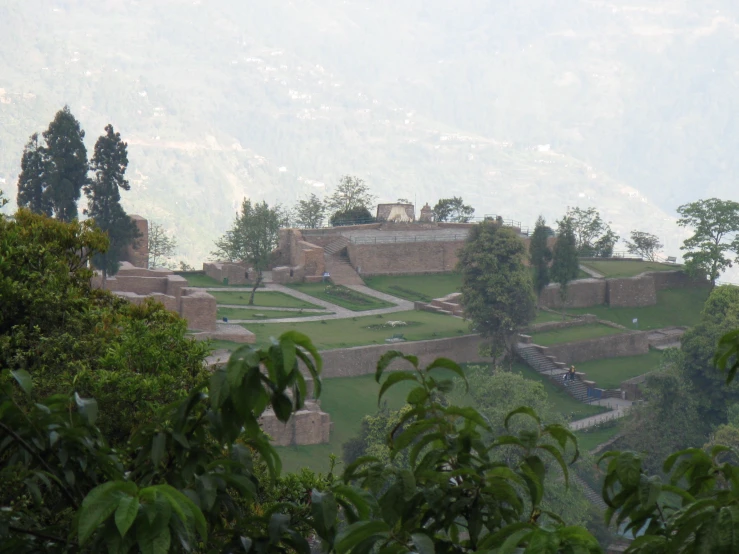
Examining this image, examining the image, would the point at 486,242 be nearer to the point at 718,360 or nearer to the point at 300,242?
the point at 300,242

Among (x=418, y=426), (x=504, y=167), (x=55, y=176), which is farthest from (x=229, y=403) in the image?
(x=504, y=167)

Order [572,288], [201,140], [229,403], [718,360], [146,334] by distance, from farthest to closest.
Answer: [201,140], [572,288], [146,334], [718,360], [229,403]

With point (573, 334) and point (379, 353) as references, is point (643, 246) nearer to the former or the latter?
point (573, 334)

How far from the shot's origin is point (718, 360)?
2959 millimetres

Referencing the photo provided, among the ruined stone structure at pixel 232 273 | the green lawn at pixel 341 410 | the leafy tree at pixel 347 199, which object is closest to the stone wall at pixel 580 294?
the ruined stone structure at pixel 232 273

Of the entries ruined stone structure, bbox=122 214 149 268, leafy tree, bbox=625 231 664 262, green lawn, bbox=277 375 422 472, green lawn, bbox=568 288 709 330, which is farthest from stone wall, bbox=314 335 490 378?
leafy tree, bbox=625 231 664 262

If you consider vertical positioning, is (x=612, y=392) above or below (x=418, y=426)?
below

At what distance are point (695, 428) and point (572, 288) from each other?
43.0ft

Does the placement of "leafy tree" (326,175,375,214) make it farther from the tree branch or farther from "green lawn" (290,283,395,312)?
the tree branch

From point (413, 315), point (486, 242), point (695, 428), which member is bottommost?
point (695, 428)

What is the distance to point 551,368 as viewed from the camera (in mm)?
35062

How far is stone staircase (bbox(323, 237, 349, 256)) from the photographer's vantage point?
43656 millimetres

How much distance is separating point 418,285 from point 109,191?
14922mm

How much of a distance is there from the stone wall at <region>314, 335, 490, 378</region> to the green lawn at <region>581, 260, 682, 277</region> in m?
13.2
